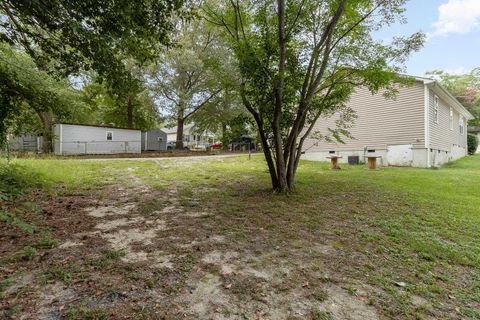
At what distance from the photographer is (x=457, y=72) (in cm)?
2861

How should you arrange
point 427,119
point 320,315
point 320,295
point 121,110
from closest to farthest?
point 320,315, point 320,295, point 427,119, point 121,110

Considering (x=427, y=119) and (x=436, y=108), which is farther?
(x=436, y=108)

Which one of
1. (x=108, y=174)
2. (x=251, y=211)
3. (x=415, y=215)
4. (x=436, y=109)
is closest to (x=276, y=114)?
(x=251, y=211)

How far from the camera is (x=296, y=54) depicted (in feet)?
20.7

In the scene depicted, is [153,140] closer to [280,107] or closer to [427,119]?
[427,119]

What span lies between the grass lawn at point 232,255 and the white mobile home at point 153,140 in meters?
21.2

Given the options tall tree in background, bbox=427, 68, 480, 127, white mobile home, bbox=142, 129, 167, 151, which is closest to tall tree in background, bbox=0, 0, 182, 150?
white mobile home, bbox=142, 129, 167, 151

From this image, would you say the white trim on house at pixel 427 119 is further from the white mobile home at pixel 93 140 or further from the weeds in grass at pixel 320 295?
the white mobile home at pixel 93 140

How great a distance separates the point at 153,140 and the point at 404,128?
74.9 feet

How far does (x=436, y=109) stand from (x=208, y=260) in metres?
14.8

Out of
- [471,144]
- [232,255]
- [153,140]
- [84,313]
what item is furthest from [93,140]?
[471,144]

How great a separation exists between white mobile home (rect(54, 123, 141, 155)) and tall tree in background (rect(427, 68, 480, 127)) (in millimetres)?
30299

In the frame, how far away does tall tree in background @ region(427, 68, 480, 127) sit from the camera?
25422mm

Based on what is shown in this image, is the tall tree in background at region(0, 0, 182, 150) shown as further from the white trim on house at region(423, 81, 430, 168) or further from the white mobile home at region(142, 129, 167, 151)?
the white mobile home at region(142, 129, 167, 151)
